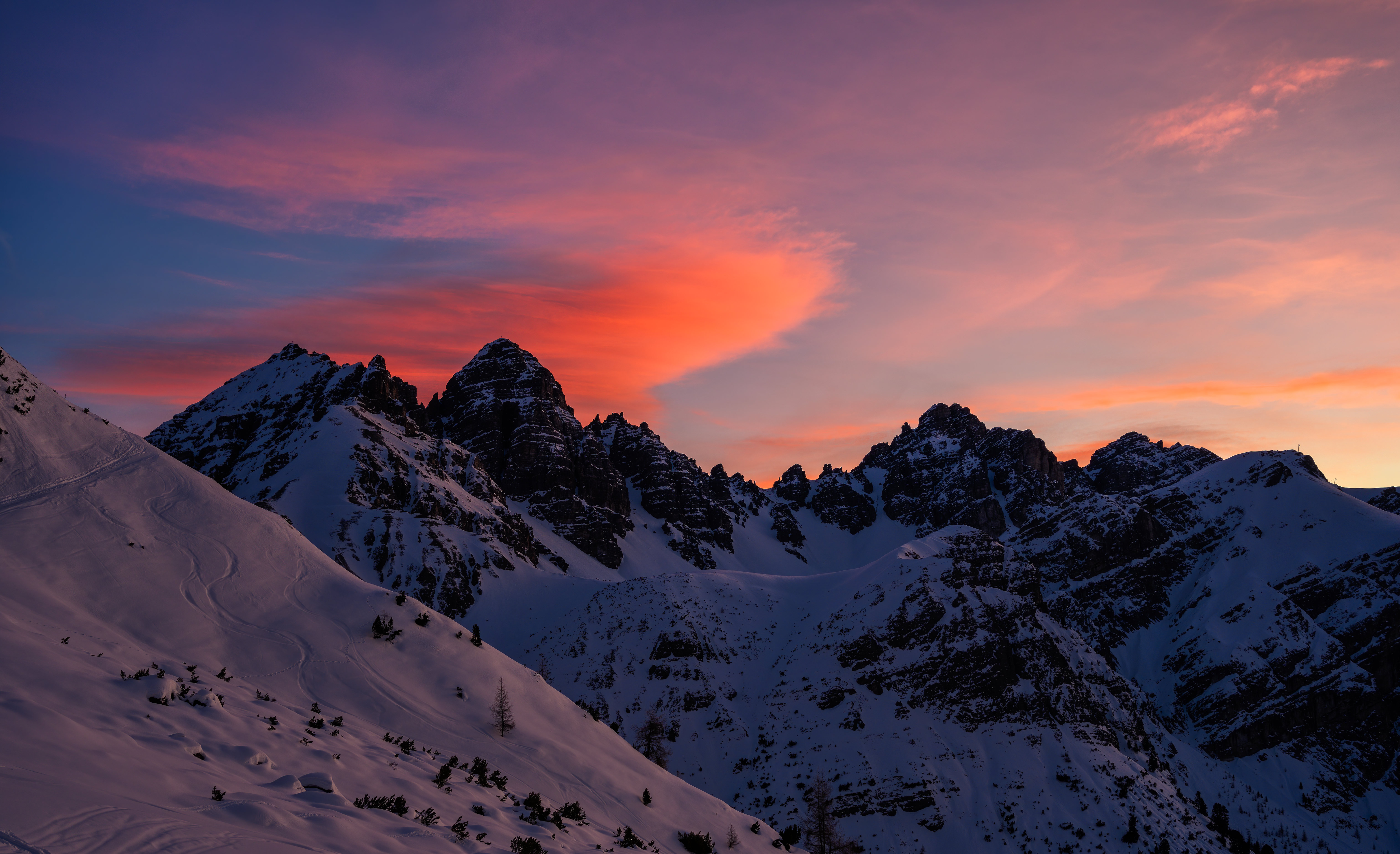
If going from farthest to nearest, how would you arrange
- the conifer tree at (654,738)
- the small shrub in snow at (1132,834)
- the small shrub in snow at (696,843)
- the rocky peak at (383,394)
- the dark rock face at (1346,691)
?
the rocky peak at (383,394) → the dark rock face at (1346,691) → the conifer tree at (654,738) → the small shrub in snow at (1132,834) → the small shrub in snow at (696,843)

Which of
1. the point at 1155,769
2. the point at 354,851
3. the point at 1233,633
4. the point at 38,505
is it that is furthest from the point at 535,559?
the point at 354,851

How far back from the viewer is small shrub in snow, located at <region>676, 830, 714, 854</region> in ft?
90.7

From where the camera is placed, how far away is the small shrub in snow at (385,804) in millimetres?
17406

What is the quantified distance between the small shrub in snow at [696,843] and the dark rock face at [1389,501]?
195 m

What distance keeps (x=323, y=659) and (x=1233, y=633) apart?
139 metres

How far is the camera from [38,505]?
29.9m

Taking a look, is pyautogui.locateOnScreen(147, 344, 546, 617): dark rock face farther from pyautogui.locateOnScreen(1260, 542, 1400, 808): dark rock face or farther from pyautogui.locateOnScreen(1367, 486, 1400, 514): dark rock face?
pyautogui.locateOnScreen(1367, 486, 1400, 514): dark rock face

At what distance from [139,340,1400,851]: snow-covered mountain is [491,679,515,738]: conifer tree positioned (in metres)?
45.2

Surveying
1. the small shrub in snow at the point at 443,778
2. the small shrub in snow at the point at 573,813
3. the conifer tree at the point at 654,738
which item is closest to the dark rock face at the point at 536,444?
the conifer tree at the point at 654,738

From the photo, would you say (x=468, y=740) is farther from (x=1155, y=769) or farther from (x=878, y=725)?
(x=1155, y=769)

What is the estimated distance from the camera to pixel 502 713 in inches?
1219

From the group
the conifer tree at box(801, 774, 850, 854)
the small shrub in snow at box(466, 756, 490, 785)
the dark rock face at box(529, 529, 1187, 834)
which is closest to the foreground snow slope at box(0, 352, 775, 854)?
the small shrub in snow at box(466, 756, 490, 785)

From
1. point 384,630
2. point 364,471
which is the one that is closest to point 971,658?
point 384,630

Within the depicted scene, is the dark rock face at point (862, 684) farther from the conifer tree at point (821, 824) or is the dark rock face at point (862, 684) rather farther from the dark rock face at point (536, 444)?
the dark rock face at point (536, 444)
